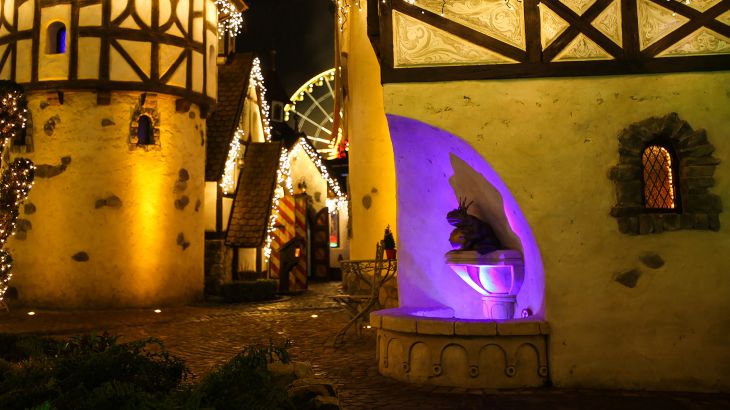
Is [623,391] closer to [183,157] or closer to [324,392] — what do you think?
[324,392]

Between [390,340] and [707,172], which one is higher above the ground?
[707,172]

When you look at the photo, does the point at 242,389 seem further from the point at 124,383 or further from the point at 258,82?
the point at 258,82

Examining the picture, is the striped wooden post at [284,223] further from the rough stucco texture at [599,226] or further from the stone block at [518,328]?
the stone block at [518,328]

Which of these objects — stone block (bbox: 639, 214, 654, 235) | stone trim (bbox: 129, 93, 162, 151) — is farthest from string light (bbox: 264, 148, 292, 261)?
stone block (bbox: 639, 214, 654, 235)

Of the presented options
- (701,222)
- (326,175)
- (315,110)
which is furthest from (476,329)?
(315,110)

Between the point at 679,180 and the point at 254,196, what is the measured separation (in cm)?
1306

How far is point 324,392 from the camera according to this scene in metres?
3.55

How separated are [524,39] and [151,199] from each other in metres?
10.0

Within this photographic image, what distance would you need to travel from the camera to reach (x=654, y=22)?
5.45 metres

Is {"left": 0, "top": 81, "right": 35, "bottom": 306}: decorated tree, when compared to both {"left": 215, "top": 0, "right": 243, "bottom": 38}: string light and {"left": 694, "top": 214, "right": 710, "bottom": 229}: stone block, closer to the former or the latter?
{"left": 694, "top": 214, "right": 710, "bottom": 229}: stone block

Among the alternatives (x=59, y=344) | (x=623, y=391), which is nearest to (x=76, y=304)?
(x=59, y=344)

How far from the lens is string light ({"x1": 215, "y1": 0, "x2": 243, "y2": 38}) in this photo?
56.0 feet

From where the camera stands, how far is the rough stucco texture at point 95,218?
495 inches

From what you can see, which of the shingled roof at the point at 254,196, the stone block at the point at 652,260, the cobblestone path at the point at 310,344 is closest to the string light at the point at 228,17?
the shingled roof at the point at 254,196
